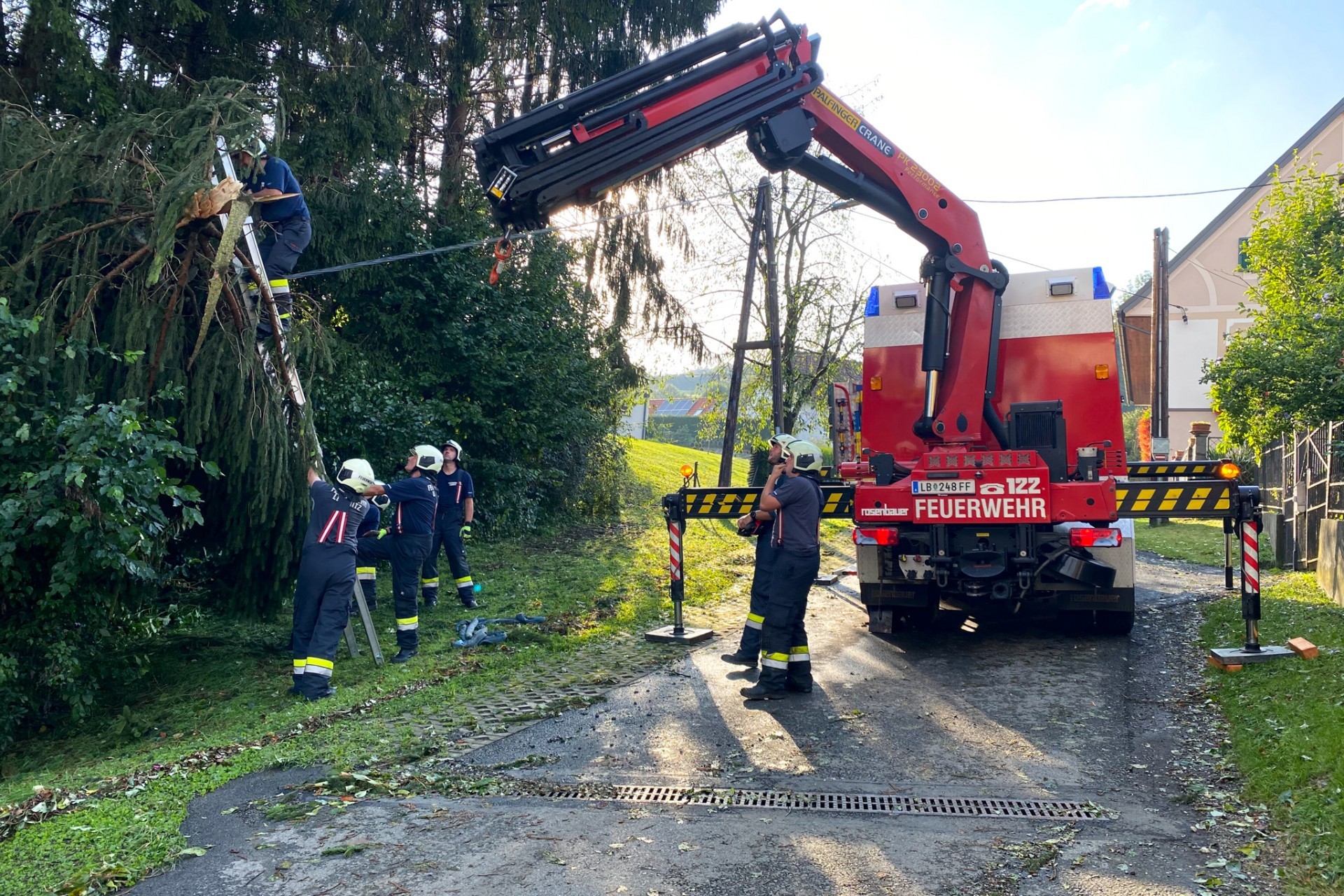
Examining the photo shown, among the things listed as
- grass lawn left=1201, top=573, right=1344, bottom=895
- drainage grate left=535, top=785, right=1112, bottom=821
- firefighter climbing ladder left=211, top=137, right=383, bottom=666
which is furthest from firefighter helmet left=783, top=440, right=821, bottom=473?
firefighter climbing ladder left=211, top=137, right=383, bottom=666

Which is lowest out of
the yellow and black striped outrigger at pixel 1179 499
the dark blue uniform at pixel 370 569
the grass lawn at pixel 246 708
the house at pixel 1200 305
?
the grass lawn at pixel 246 708

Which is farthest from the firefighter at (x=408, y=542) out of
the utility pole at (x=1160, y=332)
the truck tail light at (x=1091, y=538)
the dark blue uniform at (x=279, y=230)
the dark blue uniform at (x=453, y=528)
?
the utility pole at (x=1160, y=332)

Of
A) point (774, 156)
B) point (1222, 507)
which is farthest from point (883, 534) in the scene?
point (774, 156)

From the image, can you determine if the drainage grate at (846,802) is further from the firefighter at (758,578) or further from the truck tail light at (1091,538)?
the truck tail light at (1091,538)

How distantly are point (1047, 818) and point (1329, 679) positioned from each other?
9.97 ft

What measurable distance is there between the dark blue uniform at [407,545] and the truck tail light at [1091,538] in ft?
17.7

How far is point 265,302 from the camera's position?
757cm

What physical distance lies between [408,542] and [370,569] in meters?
0.79

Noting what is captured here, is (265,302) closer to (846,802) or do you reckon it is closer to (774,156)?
(774,156)

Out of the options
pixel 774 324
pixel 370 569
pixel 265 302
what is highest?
pixel 774 324

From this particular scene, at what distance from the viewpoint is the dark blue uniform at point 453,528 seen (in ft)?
35.3

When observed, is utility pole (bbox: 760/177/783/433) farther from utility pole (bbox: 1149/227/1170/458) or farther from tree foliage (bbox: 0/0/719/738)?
utility pole (bbox: 1149/227/1170/458)

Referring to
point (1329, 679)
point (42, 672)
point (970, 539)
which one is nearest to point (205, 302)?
point (42, 672)

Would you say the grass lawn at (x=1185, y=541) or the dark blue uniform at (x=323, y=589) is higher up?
the dark blue uniform at (x=323, y=589)
